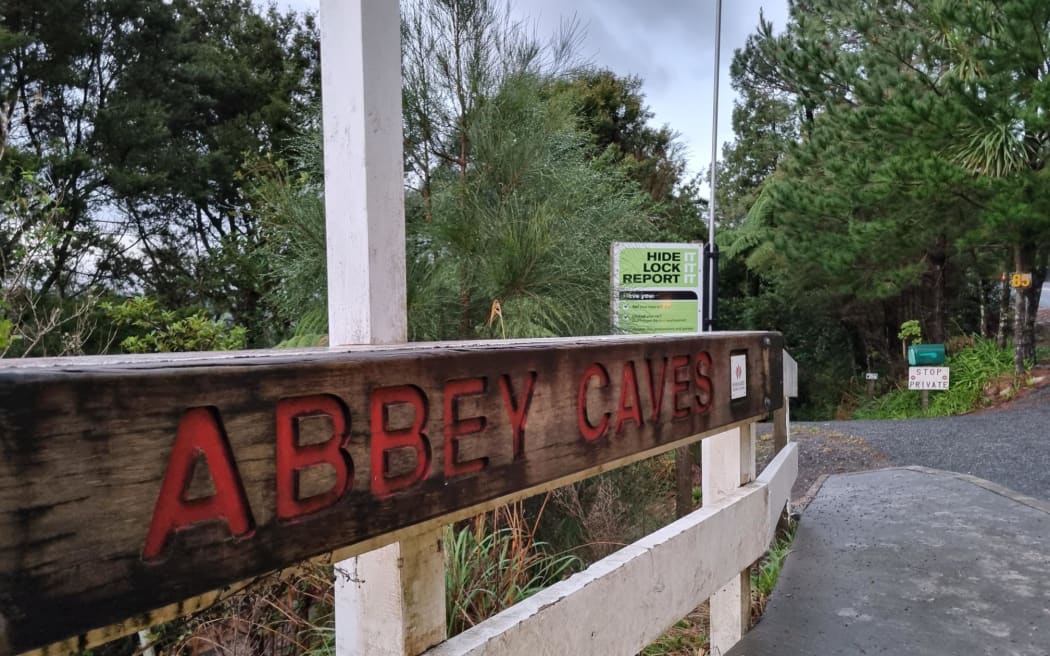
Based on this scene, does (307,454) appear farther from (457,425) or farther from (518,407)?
(518,407)

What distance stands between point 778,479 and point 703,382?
62.9 inches

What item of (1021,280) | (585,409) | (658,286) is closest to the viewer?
(585,409)

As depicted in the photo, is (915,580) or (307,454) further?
(915,580)

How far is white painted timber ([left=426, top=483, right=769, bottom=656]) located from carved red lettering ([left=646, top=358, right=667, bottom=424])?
36cm

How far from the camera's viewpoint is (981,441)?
8.93 metres

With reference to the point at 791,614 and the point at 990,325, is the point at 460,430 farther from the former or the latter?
the point at 990,325

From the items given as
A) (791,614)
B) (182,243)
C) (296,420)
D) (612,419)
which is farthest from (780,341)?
(182,243)

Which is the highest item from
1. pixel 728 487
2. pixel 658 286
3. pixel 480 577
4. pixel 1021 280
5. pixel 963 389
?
pixel 1021 280

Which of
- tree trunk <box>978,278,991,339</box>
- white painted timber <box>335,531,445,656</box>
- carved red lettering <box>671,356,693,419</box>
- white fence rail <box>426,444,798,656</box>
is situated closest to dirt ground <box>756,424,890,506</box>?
white fence rail <box>426,444,798,656</box>

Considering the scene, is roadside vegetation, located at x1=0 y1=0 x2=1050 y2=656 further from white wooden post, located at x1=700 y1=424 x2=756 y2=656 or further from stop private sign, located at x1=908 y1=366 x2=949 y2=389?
stop private sign, located at x1=908 y1=366 x2=949 y2=389

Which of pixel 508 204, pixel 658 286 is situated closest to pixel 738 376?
pixel 508 204

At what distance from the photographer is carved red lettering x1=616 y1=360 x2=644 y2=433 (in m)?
1.58

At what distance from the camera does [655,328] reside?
18.3 ft

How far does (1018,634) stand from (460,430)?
2.73 m
